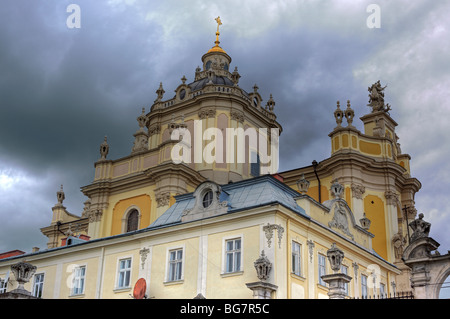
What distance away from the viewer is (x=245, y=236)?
27.4 m

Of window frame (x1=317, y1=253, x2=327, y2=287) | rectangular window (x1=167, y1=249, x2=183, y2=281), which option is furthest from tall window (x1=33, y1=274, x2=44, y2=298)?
window frame (x1=317, y1=253, x2=327, y2=287)

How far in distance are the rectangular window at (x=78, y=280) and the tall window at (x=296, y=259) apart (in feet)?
37.6

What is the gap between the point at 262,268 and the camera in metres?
25.4

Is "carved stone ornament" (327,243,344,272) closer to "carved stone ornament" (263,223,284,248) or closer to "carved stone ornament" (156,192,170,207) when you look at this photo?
"carved stone ornament" (263,223,284,248)

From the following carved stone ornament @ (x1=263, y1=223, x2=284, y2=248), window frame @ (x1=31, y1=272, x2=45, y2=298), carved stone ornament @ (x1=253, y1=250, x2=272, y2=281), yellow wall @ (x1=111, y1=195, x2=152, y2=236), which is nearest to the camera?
carved stone ornament @ (x1=253, y1=250, x2=272, y2=281)

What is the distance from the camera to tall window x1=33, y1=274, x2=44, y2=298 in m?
33.7

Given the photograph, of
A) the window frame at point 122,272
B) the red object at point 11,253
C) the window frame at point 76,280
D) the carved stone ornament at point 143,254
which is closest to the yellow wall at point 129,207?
the red object at point 11,253

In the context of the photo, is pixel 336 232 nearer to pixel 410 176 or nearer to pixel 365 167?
pixel 365 167

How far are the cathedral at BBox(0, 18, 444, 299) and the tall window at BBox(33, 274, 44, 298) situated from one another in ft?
0.26

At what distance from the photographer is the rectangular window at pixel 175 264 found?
28.8m

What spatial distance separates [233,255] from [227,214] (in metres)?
1.87

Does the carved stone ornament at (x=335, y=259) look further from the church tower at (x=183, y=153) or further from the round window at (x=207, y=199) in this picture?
the church tower at (x=183, y=153)

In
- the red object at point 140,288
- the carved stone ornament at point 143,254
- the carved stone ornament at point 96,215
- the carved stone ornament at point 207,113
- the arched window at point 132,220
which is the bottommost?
the red object at point 140,288

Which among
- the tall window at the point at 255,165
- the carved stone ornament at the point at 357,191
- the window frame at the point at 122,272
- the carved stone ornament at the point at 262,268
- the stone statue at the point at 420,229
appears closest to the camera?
the stone statue at the point at 420,229
